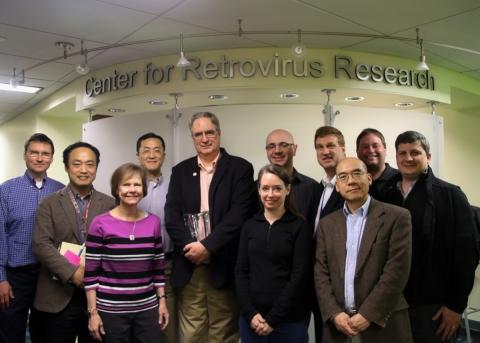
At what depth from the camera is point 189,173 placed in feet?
8.18

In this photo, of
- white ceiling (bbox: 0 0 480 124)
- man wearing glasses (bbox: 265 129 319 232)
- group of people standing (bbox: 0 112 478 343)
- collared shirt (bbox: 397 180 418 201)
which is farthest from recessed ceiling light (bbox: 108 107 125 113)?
collared shirt (bbox: 397 180 418 201)

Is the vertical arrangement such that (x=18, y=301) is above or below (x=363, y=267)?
below

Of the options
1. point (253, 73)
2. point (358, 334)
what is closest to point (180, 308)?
point (358, 334)

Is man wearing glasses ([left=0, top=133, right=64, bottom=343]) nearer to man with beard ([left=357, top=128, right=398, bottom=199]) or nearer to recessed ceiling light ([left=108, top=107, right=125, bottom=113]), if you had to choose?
man with beard ([left=357, top=128, right=398, bottom=199])

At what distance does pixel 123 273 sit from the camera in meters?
2.09

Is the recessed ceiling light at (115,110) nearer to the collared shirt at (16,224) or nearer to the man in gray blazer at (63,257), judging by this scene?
the collared shirt at (16,224)

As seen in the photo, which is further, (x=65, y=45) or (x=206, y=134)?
(x=65, y=45)

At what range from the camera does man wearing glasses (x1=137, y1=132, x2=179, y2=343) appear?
2.59 m

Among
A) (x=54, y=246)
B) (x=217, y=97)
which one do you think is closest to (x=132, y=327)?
(x=54, y=246)

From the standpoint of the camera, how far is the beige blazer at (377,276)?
182cm

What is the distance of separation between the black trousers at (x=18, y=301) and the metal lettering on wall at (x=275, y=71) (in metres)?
2.35

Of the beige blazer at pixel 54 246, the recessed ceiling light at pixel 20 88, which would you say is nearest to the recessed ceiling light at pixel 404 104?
the beige blazer at pixel 54 246

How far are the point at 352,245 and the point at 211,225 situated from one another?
31.8 inches

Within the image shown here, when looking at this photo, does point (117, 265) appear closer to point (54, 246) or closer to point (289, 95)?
point (54, 246)
